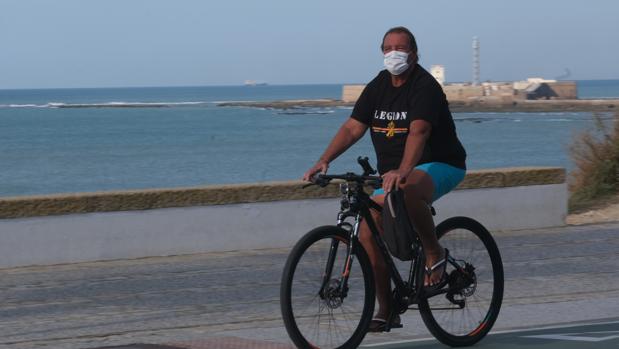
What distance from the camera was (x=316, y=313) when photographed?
5.98m

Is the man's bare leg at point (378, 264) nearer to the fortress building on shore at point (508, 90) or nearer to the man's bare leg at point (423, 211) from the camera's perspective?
the man's bare leg at point (423, 211)

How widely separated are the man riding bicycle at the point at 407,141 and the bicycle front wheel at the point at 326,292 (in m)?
0.15

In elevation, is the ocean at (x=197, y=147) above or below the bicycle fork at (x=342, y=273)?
below

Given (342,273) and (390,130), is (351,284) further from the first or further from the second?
(390,130)

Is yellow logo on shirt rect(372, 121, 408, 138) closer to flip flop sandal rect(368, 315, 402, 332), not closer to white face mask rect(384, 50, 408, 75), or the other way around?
white face mask rect(384, 50, 408, 75)

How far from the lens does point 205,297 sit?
8.91 metres

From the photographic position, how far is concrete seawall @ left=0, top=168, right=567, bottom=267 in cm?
1063

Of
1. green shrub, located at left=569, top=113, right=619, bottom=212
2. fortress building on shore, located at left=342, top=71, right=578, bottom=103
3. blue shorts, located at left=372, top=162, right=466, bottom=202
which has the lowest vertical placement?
fortress building on shore, located at left=342, top=71, right=578, bottom=103

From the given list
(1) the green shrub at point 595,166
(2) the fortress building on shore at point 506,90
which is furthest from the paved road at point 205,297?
(2) the fortress building on shore at point 506,90

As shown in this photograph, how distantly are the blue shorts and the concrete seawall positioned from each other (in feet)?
16.3

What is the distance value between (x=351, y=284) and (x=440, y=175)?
84 cm

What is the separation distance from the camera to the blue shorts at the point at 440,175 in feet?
21.0

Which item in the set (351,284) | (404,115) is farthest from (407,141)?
(351,284)

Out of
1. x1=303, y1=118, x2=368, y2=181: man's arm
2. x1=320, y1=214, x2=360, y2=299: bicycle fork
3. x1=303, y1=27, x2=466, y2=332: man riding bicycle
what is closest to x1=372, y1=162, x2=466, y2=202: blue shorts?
x1=303, y1=27, x2=466, y2=332: man riding bicycle
